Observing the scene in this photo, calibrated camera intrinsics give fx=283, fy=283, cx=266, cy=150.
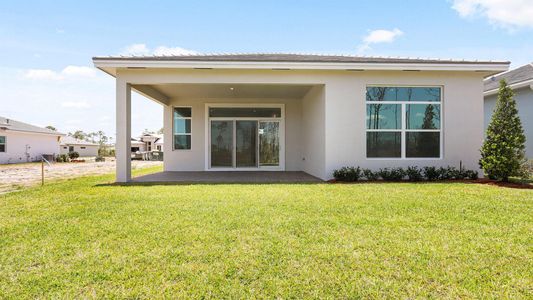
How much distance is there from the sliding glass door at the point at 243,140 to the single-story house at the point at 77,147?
34.9 metres

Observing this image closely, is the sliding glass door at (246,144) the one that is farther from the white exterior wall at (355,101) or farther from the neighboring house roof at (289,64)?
the neighboring house roof at (289,64)

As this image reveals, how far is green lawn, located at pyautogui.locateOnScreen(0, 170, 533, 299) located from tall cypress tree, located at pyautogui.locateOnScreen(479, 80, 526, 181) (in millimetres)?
2755

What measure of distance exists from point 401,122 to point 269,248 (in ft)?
25.0

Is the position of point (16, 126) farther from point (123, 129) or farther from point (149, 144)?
point (123, 129)

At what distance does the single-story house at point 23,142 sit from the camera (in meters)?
23.6

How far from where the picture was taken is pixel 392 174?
28.9ft

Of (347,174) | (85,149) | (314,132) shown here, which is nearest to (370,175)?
(347,174)

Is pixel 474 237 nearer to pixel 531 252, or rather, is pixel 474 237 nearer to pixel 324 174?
pixel 531 252

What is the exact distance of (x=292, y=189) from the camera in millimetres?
7234

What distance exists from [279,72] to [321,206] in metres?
5.24

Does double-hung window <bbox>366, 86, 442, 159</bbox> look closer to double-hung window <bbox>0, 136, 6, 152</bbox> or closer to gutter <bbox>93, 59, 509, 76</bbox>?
gutter <bbox>93, 59, 509, 76</bbox>

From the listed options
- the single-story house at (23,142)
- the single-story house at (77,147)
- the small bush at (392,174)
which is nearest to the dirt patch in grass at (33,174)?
the single-story house at (23,142)

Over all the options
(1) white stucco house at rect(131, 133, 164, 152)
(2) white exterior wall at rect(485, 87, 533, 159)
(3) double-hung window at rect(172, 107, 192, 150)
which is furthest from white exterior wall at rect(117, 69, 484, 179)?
(1) white stucco house at rect(131, 133, 164, 152)

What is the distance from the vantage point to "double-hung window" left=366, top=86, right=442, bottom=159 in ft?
30.2
